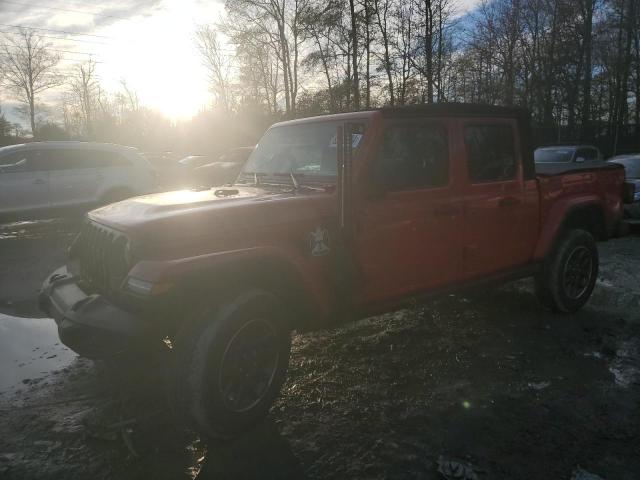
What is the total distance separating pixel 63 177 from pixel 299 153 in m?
8.77

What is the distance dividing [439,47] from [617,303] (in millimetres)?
24676

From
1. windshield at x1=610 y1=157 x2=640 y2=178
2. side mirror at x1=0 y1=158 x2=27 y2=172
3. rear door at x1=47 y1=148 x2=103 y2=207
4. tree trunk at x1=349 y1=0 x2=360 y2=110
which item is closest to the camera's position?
side mirror at x1=0 y1=158 x2=27 y2=172

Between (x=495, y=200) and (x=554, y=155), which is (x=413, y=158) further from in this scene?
(x=554, y=155)

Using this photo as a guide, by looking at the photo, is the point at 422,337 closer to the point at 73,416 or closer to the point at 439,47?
the point at 73,416

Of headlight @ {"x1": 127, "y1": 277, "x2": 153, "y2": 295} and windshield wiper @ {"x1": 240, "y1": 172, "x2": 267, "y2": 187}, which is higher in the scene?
windshield wiper @ {"x1": 240, "y1": 172, "x2": 267, "y2": 187}

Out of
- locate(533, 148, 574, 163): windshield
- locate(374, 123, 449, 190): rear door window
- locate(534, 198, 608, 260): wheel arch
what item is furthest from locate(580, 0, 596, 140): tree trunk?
locate(374, 123, 449, 190): rear door window

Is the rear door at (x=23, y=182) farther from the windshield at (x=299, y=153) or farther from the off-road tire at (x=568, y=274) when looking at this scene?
the off-road tire at (x=568, y=274)

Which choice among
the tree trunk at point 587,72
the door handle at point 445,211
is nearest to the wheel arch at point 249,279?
the door handle at point 445,211

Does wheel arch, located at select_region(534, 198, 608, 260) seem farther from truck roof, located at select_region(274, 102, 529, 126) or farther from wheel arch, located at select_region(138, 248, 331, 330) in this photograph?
wheel arch, located at select_region(138, 248, 331, 330)

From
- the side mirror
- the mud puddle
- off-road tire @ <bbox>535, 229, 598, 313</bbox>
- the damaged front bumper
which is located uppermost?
the side mirror

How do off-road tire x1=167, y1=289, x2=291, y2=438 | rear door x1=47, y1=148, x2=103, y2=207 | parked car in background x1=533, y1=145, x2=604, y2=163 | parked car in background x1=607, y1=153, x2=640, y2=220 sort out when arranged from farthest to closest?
parked car in background x1=533, y1=145, x2=604, y2=163 → rear door x1=47, y1=148, x2=103, y2=207 → parked car in background x1=607, y1=153, x2=640, y2=220 → off-road tire x1=167, y1=289, x2=291, y2=438

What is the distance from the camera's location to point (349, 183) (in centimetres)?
312

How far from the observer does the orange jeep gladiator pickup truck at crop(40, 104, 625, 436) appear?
271 centimetres

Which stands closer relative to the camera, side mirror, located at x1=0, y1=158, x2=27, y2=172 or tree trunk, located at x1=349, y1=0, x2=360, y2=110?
side mirror, located at x1=0, y1=158, x2=27, y2=172
